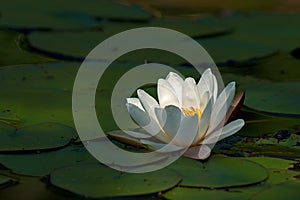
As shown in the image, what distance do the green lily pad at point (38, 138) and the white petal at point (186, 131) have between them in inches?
13.0

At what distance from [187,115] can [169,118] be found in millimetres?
109

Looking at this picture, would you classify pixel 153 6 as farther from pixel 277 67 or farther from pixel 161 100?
pixel 161 100

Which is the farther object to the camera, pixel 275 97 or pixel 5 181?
pixel 275 97

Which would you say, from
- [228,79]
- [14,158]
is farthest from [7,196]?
[228,79]

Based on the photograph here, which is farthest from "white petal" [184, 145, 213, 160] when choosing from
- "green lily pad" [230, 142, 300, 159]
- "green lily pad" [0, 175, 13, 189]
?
"green lily pad" [0, 175, 13, 189]

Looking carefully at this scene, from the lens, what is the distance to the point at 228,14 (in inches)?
162

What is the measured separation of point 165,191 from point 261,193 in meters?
0.23

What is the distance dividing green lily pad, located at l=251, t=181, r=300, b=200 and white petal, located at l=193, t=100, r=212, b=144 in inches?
11.3

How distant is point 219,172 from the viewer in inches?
75.4

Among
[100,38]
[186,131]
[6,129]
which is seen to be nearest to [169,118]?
[186,131]

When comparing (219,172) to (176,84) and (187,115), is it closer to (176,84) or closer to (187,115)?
(187,115)

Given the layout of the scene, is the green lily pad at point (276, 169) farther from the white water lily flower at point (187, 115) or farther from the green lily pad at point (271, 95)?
the green lily pad at point (271, 95)

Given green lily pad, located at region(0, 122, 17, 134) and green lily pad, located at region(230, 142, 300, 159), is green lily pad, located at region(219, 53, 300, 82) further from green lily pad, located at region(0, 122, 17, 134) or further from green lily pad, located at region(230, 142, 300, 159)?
green lily pad, located at region(0, 122, 17, 134)

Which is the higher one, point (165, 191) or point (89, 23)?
point (89, 23)
